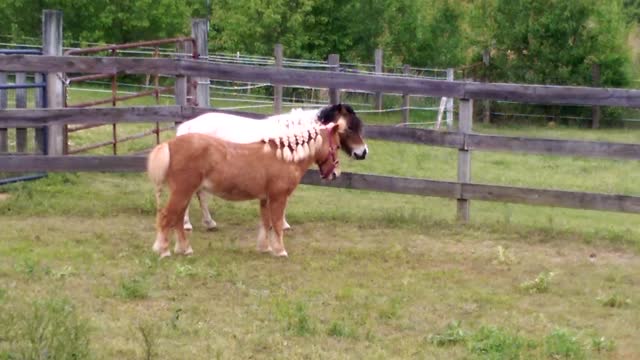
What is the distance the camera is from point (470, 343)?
554 centimetres

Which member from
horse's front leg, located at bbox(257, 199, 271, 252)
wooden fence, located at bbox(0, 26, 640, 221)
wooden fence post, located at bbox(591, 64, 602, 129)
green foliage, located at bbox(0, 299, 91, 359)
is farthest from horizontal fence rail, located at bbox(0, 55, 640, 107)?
wooden fence post, located at bbox(591, 64, 602, 129)

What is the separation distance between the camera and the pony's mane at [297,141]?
8.20 m

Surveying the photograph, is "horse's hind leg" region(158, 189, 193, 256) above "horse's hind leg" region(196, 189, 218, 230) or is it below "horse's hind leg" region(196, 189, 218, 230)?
above

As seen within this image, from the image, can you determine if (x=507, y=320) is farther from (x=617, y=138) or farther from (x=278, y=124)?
(x=617, y=138)

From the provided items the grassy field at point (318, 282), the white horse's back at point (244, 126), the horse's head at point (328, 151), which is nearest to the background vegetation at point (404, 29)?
the grassy field at point (318, 282)

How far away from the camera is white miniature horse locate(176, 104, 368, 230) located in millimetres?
8344

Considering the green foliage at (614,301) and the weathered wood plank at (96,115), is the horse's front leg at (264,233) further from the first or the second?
the green foliage at (614,301)

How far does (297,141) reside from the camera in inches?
326

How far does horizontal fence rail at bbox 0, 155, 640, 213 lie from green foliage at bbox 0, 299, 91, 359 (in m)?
4.46

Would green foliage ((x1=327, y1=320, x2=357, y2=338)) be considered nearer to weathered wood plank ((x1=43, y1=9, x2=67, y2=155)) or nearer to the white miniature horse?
the white miniature horse

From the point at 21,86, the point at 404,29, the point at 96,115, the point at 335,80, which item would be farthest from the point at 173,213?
the point at 404,29

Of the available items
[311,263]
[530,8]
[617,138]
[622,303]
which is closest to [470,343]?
[622,303]

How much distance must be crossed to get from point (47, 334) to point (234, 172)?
3.23m

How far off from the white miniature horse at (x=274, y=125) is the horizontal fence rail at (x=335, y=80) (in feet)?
3.16
